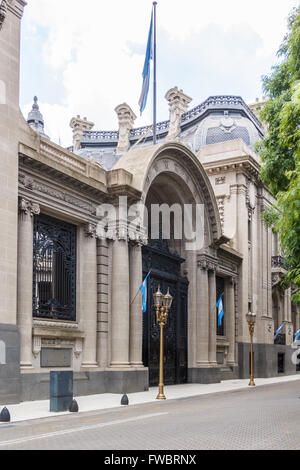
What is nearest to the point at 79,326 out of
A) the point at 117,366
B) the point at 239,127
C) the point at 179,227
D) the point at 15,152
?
the point at 117,366

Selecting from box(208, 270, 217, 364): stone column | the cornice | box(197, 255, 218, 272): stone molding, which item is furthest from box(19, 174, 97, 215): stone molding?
the cornice

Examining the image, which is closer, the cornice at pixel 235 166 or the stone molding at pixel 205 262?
the stone molding at pixel 205 262

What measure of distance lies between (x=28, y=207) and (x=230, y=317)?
22.7m

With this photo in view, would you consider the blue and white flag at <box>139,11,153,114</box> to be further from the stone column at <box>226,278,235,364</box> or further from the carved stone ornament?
the carved stone ornament

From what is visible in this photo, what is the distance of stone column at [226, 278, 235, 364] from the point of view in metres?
41.7

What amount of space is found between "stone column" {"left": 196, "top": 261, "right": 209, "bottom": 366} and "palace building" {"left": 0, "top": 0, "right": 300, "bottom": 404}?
2.6 inches

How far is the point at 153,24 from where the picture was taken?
34.8 m

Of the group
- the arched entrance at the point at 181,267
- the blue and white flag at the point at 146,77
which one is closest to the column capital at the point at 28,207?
the arched entrance at the point at 181,267

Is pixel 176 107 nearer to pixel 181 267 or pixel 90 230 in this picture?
pixel 181 267

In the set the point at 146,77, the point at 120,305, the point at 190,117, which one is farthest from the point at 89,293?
the point at 190,117

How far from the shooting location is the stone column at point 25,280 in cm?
2202

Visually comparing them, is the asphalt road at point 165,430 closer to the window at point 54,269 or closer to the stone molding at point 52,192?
the window at point 54,269
